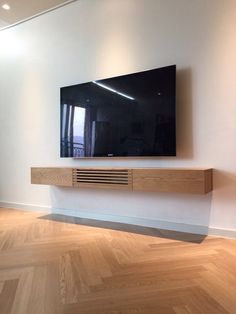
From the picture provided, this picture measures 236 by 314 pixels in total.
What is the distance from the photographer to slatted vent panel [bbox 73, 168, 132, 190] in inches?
102

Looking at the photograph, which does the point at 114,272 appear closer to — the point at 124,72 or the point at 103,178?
the point at 103,178

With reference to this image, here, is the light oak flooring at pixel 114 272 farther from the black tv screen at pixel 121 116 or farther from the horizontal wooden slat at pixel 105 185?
the black tv screen at pixel 121 116

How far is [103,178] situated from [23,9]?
263 cm

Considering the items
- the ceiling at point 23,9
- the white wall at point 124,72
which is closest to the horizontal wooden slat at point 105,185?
the white wall at point 124,72

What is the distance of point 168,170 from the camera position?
7.69ft

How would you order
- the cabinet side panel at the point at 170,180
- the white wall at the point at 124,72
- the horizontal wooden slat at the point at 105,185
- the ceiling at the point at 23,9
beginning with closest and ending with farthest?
1. the cabinet side panel at the point at 170,180
2. the white wall at the point at 124,72
3. the horizontal wooden slat at the point at 105,185
4. the ceiling at the point at 23,9

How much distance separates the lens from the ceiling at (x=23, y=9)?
335cm

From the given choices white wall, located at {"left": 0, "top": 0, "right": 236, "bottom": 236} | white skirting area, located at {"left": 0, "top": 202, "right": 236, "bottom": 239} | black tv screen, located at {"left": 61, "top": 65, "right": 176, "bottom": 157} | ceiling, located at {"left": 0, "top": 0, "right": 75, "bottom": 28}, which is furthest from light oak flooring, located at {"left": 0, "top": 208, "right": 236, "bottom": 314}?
ceiling, located at {"left": 0, "top": 0, "right": 75, "bottom": 28}

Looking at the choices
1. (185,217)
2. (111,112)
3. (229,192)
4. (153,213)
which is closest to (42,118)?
(111,112)

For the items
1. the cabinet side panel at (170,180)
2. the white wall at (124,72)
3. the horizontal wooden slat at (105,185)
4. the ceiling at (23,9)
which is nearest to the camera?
the cabinet side panel at (170,180)

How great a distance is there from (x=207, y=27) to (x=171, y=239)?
2.07 metres

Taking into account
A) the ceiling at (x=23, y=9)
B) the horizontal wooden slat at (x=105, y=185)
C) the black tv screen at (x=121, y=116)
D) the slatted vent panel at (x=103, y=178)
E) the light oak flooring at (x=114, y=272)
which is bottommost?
the light oak flooring at (x=114, y=272)

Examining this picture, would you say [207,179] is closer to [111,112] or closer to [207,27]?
[111,112]

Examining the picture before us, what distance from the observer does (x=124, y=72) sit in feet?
9.73
